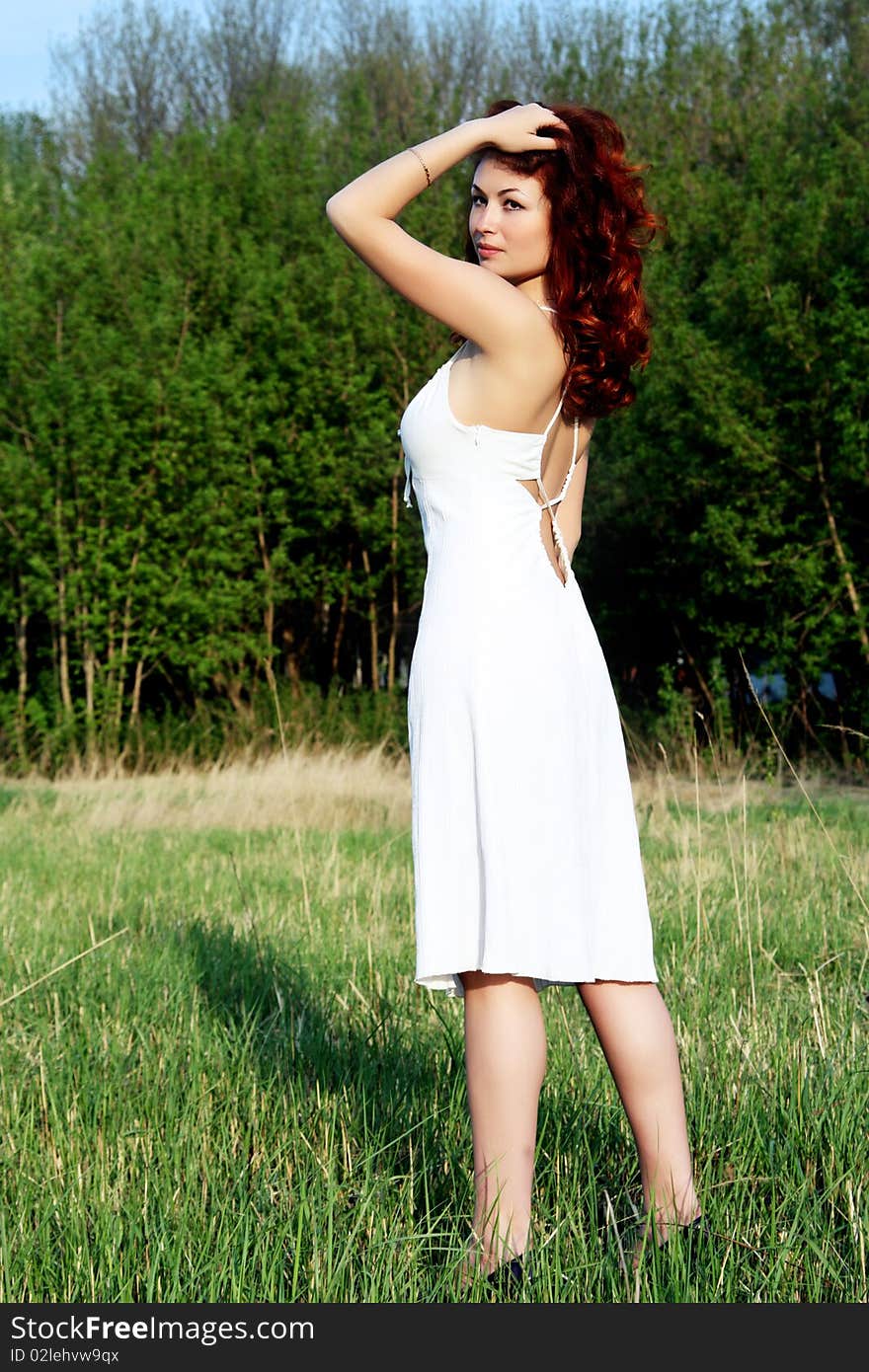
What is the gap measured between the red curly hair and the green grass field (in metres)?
1.47

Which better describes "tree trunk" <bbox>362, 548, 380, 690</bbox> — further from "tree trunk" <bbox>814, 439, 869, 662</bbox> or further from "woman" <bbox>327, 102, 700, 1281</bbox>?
"woman" <bbox>327, 102, 700, 1281</bbox>

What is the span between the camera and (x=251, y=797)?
391 inches

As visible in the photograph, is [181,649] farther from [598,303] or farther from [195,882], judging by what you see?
[598,303]

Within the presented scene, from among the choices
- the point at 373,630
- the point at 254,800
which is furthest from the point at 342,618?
the point at 254,800

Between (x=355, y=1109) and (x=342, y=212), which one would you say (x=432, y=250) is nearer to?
(x=342, y=212)

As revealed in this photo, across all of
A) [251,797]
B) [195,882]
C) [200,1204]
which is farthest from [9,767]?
[200,1204]

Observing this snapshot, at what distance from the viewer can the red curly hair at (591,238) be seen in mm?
2295

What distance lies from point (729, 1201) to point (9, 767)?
48.7 ft

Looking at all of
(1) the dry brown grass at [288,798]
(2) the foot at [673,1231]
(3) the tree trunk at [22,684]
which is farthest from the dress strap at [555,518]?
(3) the tree trunk at [22,684]

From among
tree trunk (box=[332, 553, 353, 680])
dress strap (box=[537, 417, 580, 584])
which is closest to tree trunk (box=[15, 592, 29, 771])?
tree trunk (box=[332, 553, 353, 680])

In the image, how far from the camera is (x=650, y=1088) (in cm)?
228

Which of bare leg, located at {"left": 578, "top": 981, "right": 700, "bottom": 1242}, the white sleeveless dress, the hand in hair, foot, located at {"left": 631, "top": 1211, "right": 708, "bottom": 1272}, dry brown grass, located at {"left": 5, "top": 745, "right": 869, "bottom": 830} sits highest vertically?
the hand in hair

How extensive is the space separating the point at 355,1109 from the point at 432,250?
5.95 feet

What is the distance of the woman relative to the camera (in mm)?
2178
